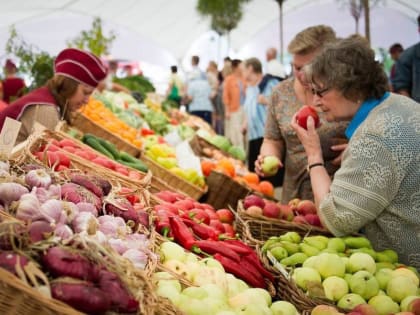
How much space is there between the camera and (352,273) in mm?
2412

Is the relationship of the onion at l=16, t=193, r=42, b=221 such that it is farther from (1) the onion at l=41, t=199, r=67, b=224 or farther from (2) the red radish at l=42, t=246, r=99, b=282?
(2) the red radish at l=42, t=246, r=99, b=282

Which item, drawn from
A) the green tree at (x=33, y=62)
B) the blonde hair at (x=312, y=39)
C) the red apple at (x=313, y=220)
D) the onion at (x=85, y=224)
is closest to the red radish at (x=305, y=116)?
the blonde hair at (x=312, y=39)

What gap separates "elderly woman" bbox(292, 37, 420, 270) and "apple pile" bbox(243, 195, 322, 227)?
475 millimetres

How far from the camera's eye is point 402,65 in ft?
20.0

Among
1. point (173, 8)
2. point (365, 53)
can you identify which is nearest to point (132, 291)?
point (365, 53)

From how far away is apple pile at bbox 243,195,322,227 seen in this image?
3.20m

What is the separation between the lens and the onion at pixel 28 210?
5.52 feet

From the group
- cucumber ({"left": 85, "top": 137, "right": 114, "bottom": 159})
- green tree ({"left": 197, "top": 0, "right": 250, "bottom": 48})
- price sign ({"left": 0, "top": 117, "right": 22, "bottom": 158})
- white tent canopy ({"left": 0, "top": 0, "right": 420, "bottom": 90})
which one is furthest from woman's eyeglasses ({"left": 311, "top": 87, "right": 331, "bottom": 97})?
white tent canopy ({"left": 0, "top": 0, "right": 420, "bottom": 90})

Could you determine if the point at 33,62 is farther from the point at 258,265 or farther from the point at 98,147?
the point at 258,265

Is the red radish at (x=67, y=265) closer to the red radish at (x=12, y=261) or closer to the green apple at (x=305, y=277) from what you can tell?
the red radish at (x=12, y=261)

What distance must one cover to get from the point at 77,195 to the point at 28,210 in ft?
1.09

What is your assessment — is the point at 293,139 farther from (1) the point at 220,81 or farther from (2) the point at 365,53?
(1) the point at 220,81

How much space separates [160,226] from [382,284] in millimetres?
1007

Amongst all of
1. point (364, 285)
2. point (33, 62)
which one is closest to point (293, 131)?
point (364, 285)
